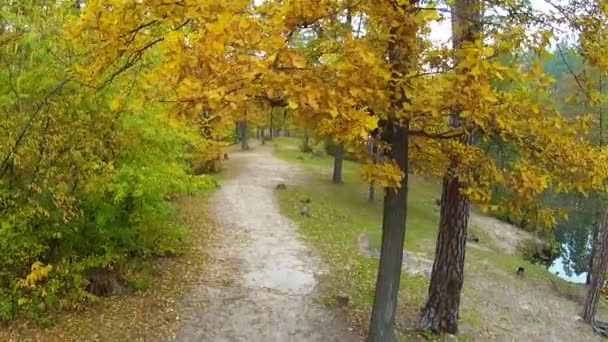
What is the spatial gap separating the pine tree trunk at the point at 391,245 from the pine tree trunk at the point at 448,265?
1528 millimetres

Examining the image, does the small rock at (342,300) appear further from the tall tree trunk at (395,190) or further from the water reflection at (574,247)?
the water reflection at (574,247)

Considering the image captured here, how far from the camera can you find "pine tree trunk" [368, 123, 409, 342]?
5.94 metres

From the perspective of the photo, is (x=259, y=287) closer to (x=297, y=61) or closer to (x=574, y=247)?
(x=297, y=61)

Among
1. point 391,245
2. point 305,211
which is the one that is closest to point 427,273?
point 305,211

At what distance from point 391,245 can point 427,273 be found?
6.33 meters

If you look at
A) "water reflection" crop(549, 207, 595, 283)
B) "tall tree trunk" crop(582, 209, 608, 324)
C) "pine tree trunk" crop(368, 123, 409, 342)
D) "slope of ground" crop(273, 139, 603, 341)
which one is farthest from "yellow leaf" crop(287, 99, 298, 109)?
"water reflection" crop(549, 207, 595, 283)

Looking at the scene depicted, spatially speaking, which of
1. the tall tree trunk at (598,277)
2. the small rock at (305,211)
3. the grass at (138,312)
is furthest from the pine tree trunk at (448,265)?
the small rock at (305,211)

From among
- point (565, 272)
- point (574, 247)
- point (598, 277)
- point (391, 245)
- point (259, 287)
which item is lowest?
point (565, 272)

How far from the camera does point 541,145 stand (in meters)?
5.63

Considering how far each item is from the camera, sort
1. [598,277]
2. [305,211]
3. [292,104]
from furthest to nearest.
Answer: [305,211]
[598,277]
[292,104]

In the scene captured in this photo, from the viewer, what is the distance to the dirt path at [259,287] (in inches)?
305

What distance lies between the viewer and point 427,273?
12.1 metres

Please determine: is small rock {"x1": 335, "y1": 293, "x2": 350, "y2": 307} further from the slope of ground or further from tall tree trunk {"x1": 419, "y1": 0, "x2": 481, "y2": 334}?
tall tree trunk {"x1": 419, "y1": 0, "x2": 481, "y2": 334}

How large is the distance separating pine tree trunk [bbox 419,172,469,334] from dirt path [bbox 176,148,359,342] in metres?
1.38
